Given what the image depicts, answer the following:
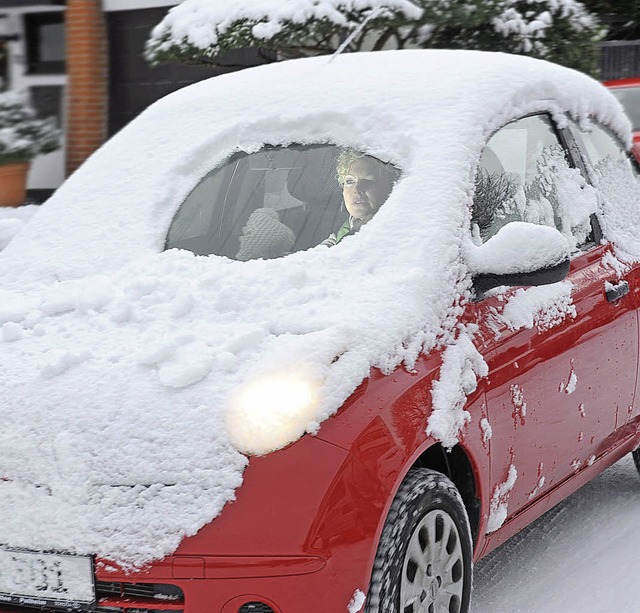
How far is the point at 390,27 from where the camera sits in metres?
8.77

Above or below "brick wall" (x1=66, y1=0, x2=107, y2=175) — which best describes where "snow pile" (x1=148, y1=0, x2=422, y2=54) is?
above

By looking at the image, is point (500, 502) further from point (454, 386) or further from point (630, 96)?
point (630, 96)

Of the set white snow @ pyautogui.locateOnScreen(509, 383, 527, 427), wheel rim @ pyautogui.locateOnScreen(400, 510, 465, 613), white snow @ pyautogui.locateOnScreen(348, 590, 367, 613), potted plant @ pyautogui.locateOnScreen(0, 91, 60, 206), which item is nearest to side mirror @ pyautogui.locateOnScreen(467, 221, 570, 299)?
white snow @ pyautogui.locateOnScreen(509, 383, 527, 427)

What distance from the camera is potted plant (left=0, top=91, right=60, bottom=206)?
10695 mm

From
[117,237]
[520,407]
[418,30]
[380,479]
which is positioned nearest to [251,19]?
[418,30]

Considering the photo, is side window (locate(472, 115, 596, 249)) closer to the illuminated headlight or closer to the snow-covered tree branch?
the illuminated headlight

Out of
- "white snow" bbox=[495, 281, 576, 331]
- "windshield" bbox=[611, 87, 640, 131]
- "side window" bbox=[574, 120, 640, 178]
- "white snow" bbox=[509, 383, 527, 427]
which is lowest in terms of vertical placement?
"windshield" bbox=[611, 87, 640, 131]

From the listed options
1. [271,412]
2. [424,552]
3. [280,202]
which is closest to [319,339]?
[271,412]

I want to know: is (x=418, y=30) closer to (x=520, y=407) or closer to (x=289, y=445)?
(x=520, y=407)

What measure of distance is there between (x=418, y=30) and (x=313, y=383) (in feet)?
21.4

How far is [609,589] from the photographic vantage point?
3.81 metres

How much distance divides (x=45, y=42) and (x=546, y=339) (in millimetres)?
10754

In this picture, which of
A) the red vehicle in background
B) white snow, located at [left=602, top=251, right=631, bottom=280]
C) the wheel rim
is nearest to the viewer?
the wheel rim

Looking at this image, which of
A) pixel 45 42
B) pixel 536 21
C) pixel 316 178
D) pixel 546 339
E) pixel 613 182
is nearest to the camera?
pixel 546 339
